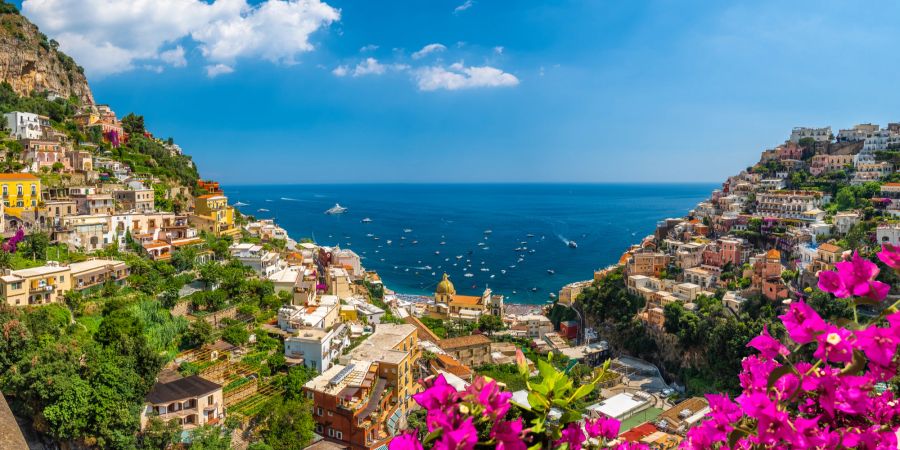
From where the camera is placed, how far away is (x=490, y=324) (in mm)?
32281

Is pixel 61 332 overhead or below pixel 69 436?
overhead

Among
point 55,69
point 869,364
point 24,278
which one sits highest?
point 55,69

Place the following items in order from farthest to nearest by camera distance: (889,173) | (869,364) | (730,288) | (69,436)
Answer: (889,173) < (730,288) < (69,436) < (869,364)

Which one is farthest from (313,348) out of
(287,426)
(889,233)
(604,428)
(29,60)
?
(29,60)

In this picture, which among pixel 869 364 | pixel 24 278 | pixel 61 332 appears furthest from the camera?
pixel 24 278

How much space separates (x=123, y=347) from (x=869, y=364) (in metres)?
16.0

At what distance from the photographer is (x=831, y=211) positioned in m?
35.8

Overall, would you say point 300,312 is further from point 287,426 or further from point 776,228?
point 776,228

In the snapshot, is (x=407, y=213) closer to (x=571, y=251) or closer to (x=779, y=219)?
(x=571, y=251)

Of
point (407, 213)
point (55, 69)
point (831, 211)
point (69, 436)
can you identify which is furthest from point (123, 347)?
point (407, 213)

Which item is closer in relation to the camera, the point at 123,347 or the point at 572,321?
the point at 123,347

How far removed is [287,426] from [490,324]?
19.4 meters

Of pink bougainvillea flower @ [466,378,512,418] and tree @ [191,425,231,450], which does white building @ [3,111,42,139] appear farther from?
pink bougainvillea flower @ [466,378,512,418]

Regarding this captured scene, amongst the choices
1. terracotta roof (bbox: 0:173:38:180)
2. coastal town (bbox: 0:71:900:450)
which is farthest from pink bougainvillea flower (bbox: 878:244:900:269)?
terracotta roof (bbox: 0:173:38:180)
